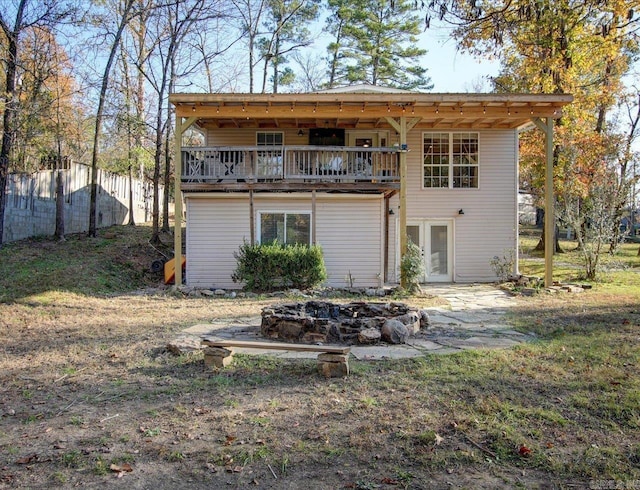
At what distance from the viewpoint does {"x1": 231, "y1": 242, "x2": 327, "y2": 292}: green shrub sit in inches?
516

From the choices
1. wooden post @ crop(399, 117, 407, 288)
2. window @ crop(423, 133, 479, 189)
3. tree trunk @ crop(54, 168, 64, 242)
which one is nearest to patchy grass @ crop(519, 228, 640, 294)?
window @ crop(423, 133, 479, 189)

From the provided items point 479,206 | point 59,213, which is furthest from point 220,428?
point 59,213

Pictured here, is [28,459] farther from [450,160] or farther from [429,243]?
[450,160]

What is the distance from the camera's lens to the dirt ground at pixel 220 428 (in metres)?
3.35

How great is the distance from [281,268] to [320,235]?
1888 mm

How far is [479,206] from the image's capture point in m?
15.8

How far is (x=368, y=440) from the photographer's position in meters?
3.83

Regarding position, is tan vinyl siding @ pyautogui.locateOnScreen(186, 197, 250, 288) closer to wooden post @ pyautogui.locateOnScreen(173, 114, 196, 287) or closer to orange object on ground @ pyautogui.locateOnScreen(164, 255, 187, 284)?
orange object on ground @ pyautogui.locateOnScreen(164, 255, 187, 284)

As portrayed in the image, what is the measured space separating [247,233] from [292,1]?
17.0 m

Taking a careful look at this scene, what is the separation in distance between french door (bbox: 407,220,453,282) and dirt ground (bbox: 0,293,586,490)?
1053 centimetres

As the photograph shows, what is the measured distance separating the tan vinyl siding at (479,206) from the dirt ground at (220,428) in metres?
10.7

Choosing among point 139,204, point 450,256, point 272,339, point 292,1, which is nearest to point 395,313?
point 272,339

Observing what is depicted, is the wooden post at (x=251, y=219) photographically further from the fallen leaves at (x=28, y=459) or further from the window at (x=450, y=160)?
the fallen leaves at (x=28, y=459)

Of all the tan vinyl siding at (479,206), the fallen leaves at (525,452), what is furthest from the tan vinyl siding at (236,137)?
the fallen leaves at (525,452)
